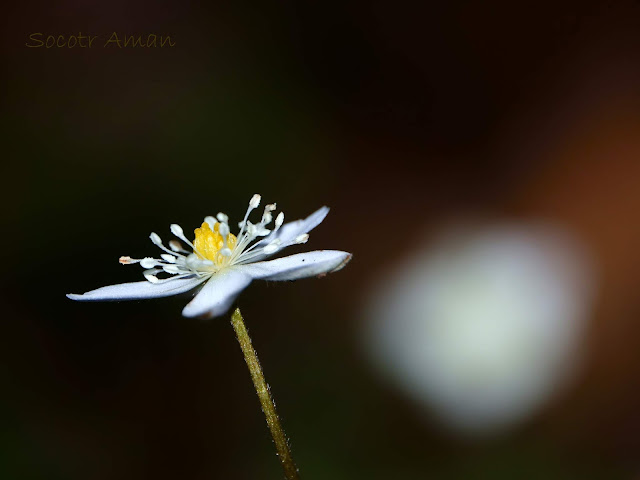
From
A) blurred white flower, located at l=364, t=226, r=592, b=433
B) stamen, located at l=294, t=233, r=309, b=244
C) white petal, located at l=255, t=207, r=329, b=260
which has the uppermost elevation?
white petal, located at l=255, t=207, r=329, b=260

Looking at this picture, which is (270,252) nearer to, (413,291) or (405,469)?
(405,469)

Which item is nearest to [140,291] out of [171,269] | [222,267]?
[171,269]

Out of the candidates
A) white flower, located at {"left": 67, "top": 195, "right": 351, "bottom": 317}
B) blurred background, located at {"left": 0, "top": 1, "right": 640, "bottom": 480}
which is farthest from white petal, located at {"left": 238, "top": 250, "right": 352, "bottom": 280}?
blurred background, located at {"left": 0, "top": 1, "right": 640, "bottom": 480}

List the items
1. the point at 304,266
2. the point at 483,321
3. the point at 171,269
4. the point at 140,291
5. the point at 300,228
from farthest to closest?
1. the point at 483,321
2. the point at 300,228
3. the point at 171,269
4. the point at 140,291
5. the point at 304,266

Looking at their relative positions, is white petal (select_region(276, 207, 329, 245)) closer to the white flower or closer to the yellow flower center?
the white flower

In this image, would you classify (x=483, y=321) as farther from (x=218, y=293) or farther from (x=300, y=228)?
(x=218, y=293)

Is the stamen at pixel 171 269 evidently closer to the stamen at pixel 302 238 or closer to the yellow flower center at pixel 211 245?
the yellow flower center at pixel 211 245

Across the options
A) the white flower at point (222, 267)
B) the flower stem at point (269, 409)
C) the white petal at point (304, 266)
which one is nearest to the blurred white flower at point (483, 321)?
the white flower at point (222, 267)
